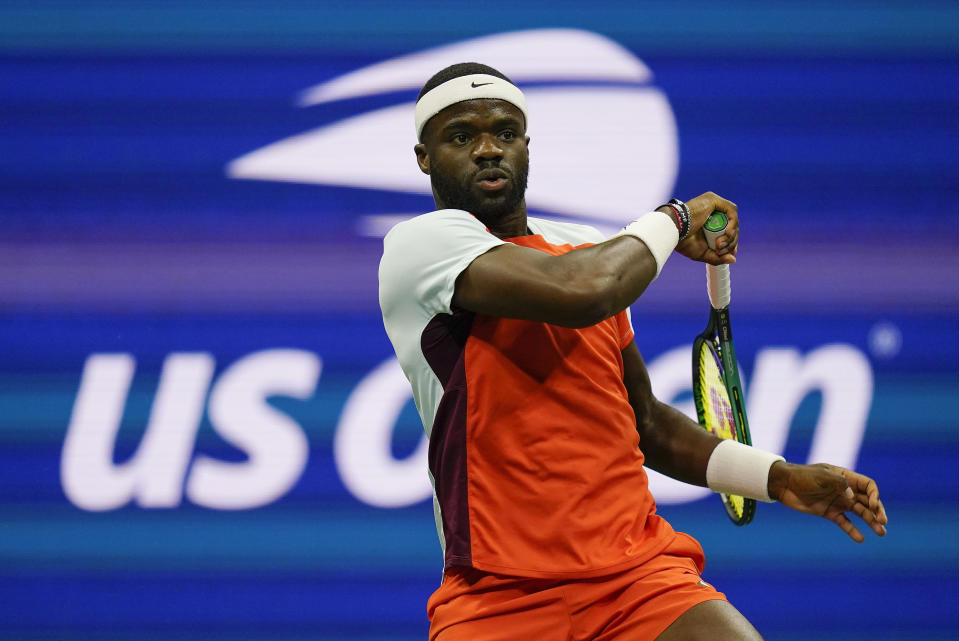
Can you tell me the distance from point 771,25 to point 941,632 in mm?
2459

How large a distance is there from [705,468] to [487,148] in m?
Result: 0.93

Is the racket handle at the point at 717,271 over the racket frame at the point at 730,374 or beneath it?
over

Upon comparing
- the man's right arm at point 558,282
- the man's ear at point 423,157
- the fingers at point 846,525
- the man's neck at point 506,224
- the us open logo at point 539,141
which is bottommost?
the fingers at point 846,525

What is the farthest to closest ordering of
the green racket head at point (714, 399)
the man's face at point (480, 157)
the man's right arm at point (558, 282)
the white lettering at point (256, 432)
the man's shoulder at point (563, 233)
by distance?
the white lettering at point (256, 432) → the green racket head at point (714, 399) → the man's shoulder at point (563, 233) → the man's face at point (480, 157) → the man's right arm at point (558, 282)

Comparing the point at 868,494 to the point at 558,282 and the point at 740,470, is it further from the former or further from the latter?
the point at 558,282

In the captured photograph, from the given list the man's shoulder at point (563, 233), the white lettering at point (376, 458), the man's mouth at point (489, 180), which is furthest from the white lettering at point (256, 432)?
the man's mouth at point (489, 180)

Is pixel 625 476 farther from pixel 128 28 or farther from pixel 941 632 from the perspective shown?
pixel 128 28

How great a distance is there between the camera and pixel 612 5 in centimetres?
399

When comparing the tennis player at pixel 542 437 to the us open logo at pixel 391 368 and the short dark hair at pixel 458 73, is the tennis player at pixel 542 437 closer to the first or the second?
the short dark hair at pixel 458 73

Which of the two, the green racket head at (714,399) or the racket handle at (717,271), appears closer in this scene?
the racket handle at (717,271)

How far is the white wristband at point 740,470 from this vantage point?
7.72ft

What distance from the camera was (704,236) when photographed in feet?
7.54

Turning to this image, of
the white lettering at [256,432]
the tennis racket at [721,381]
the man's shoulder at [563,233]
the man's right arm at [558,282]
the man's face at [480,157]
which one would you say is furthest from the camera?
the white lettering at [256,432]

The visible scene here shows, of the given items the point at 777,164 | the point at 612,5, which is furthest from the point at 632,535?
the point at 612,5
